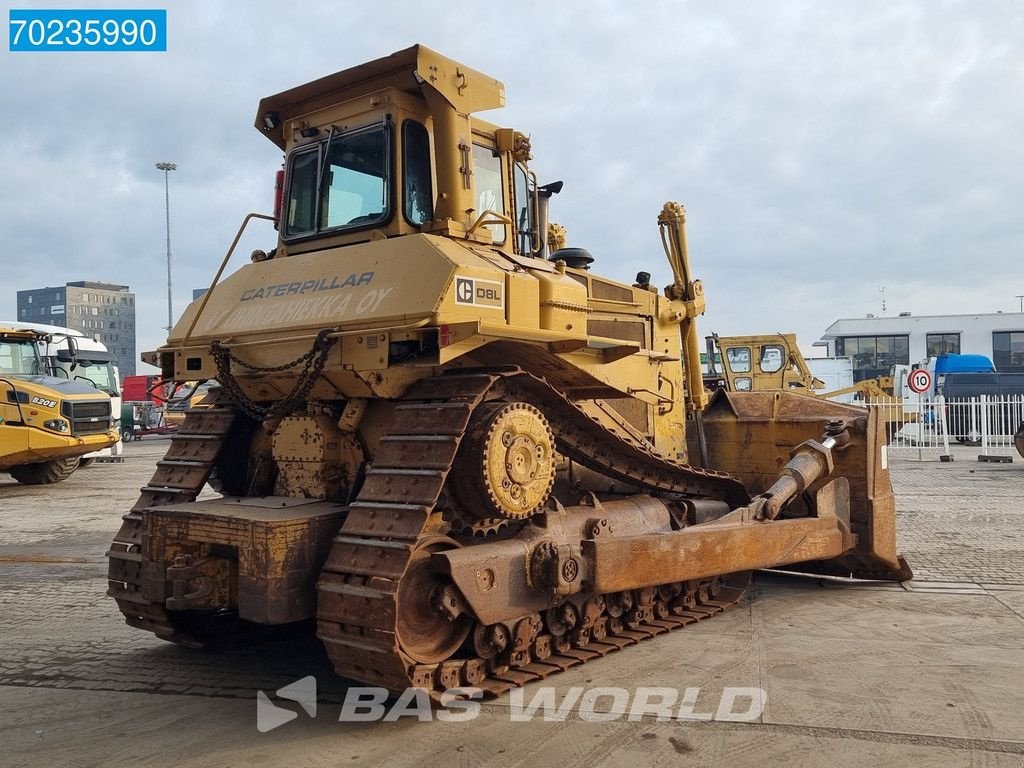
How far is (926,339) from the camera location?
177 ft

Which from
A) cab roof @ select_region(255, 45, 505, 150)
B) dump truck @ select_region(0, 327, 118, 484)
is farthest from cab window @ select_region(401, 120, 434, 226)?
dump truck @ select_region(0, 327, 118, 484)

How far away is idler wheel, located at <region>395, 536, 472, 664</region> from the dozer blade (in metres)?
3.82

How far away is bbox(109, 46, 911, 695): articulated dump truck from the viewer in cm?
488

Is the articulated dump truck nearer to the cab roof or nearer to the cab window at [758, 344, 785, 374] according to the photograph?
the cab roof

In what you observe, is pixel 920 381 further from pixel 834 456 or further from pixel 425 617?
pixel 425 617

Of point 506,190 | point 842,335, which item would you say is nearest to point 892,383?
point 842,335

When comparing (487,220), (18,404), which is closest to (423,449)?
(487,220)

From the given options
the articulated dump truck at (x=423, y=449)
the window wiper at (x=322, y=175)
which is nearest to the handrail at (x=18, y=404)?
the articulated dump truck at (x=423, y=449)

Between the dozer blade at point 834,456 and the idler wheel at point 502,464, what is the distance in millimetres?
3206

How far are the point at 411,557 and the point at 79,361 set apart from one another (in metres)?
18.7

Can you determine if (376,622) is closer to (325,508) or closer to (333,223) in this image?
(325,508)

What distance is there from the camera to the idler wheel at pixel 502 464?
504 centimetres

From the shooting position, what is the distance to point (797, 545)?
7008 millimetres

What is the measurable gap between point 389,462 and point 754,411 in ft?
14.9
